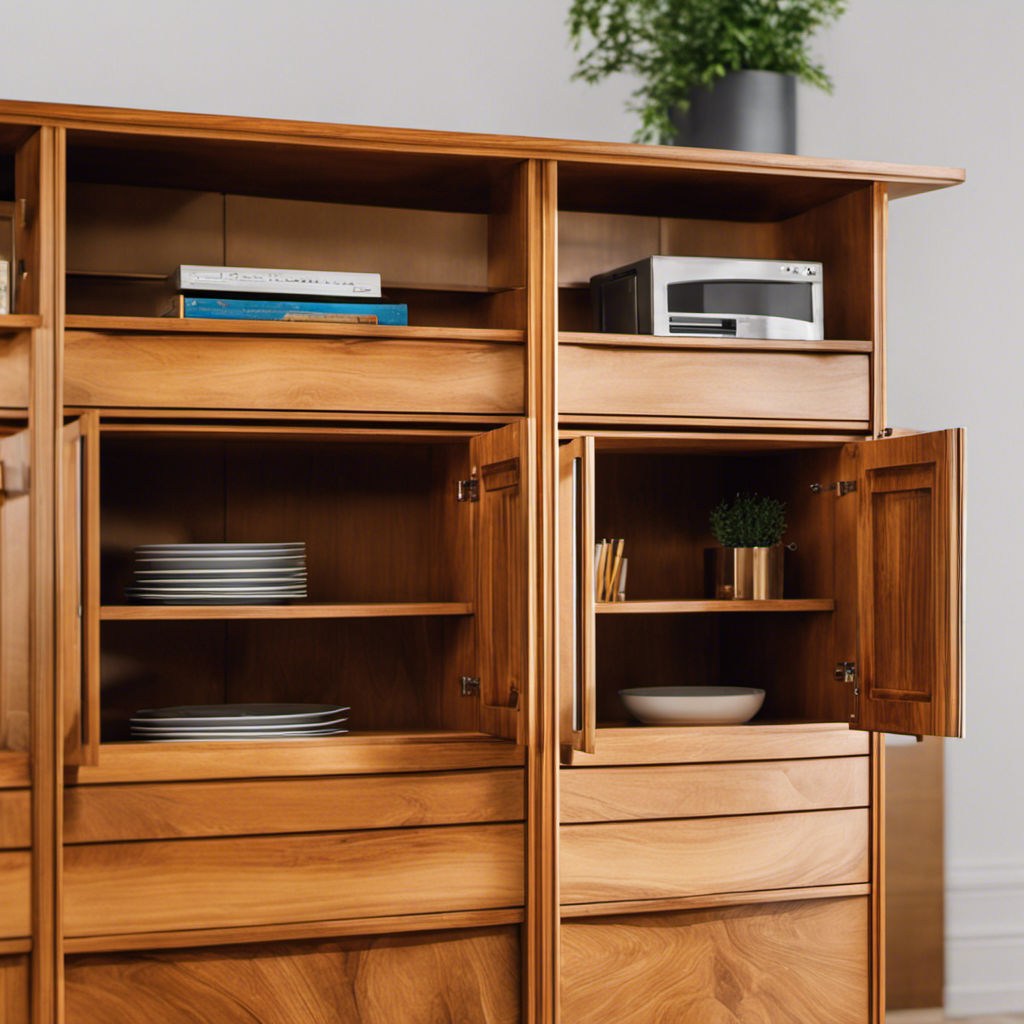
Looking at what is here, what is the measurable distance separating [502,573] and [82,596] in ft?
2.51

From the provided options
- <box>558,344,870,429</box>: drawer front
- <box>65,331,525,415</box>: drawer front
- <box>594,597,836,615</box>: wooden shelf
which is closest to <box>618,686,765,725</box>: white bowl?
<box>594,597,836,615</box>: wooden shelf

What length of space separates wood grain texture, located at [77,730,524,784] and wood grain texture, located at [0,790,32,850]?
0.10 metres

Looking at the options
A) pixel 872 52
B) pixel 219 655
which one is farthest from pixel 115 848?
pixel 872 52

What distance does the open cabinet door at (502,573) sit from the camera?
2.44m

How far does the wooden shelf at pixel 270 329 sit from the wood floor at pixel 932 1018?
2.02 metres

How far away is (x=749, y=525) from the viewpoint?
2.96 meters

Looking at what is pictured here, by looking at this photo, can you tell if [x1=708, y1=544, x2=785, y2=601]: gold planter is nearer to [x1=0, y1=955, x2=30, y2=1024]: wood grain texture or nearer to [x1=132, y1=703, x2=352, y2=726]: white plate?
[x1=132, y1=703, x2=352, y2=726]: white plate

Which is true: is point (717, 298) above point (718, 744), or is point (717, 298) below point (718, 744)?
above

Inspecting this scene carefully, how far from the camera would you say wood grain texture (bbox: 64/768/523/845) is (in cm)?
242

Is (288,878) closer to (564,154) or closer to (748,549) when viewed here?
(748,549)

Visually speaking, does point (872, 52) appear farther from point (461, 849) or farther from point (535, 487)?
point (461, 849)

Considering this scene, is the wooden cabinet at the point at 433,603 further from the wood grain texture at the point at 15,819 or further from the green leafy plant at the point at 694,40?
the green leafy plant at the point at 694,40

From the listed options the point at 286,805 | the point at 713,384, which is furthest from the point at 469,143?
the point at 286,805

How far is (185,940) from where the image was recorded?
8.00 feet
